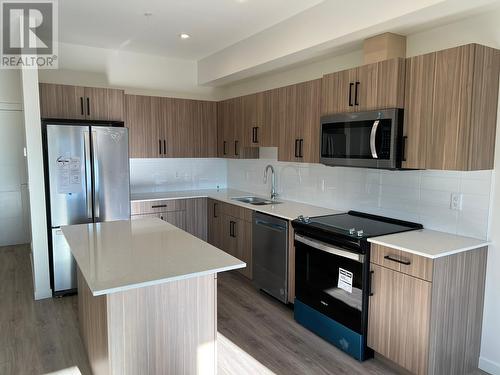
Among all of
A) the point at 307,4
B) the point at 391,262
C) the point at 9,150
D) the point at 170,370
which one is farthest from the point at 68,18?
the point at 391,262

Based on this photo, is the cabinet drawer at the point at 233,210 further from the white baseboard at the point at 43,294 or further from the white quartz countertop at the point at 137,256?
the white baseboard at the point at 43,294

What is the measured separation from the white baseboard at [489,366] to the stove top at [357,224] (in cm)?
101

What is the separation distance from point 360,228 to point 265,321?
1.22 meters

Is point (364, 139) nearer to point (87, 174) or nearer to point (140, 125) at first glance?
point (87, 174)

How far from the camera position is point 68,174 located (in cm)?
377

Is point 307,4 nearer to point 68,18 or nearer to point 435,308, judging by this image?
point 68,18

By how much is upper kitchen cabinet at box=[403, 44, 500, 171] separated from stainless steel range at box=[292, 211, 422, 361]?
672mm

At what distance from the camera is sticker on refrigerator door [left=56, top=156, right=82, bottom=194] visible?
3.74m

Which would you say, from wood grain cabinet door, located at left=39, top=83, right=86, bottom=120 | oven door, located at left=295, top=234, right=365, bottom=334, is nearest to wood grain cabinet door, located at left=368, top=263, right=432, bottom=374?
oven door, located at left=295, top=234, right=365, bottom=334

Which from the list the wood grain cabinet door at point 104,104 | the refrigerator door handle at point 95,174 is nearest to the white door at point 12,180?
the wood grain cabinet door at point 104,104

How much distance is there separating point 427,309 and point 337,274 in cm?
70

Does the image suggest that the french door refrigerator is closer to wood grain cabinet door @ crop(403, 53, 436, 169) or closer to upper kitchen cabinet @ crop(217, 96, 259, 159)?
upper kitchen cabinet @ crop(217, 96, 259, 159)

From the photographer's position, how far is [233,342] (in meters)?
2.96

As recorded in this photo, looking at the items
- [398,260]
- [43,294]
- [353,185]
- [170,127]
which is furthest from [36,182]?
[398,260]
